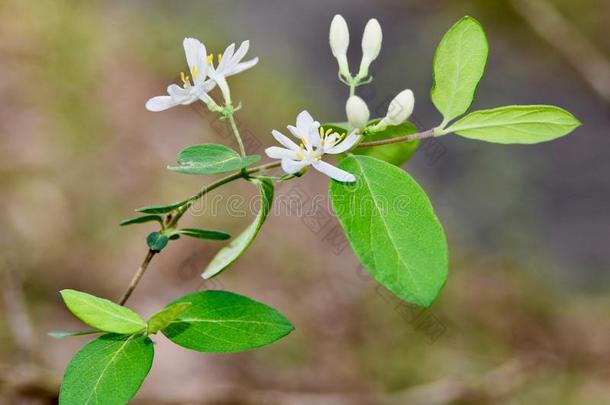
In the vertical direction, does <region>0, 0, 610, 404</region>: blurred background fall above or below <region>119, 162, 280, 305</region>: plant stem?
above

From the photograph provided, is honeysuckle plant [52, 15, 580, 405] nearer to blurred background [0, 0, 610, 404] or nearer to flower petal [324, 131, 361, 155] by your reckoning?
flower petal [324, 131, 361, 155]

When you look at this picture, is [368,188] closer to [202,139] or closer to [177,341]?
[177,341]

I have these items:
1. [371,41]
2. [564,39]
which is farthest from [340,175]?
[564,39]

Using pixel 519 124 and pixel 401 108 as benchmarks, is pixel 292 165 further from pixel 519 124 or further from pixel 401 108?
pixel 519 124

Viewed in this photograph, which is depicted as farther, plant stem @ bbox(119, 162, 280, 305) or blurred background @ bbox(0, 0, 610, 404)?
blurred background @ bbox(0, 0, 610, 404)

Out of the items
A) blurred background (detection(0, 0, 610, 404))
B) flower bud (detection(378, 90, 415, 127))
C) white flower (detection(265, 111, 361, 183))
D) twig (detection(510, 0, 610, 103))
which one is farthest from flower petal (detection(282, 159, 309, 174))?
twig (detection(510, 0, 610, 103))

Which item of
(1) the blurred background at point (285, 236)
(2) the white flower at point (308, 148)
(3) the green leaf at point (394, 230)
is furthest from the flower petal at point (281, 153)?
(1) the blurred background at point (285, 236)

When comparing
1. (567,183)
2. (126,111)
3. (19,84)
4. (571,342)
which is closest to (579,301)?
(571,342)
